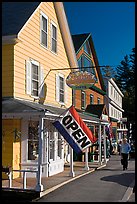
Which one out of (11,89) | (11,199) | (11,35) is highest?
(11,35)

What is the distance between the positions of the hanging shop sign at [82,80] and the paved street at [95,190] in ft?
12.3

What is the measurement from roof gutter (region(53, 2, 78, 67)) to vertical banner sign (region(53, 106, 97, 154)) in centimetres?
801

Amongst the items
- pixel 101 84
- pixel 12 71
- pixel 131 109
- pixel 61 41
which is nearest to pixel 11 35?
pixel 12 71

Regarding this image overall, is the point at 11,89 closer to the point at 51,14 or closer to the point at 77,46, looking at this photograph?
the point at 51,14

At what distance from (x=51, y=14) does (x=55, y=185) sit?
8806mm

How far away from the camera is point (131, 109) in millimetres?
54938

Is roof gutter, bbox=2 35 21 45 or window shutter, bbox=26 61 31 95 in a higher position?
roof gutter, bbox=2 35 21 45

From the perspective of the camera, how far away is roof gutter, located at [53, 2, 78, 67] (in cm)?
1623

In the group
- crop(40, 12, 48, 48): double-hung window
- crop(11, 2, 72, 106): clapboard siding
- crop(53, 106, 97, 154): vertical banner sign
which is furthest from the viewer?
crop(40, 12, 48, 48): double-hung window

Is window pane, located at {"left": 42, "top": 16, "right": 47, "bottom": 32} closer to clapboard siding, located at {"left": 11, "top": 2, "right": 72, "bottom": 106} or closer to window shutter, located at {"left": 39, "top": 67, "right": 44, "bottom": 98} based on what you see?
clapboard siding, located at {"left": 11, "top": 2, "right": 72, "bottom": 106}

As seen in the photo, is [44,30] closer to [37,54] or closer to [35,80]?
[37,54]

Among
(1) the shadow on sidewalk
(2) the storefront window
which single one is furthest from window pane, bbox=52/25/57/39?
(1) the shadow on sidewalk

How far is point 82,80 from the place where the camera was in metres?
13.3

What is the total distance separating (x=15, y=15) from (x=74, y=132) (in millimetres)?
6073
